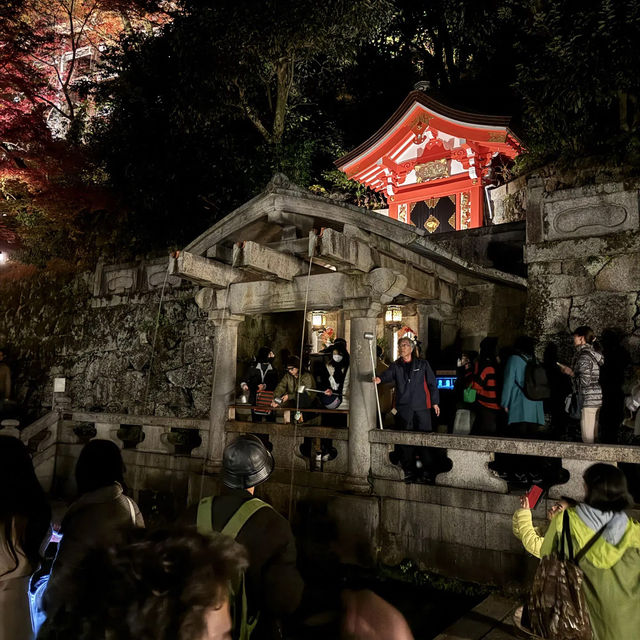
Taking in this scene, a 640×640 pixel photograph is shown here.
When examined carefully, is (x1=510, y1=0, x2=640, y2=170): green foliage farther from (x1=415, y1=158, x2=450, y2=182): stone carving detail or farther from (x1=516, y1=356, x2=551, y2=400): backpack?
(x1=516, y1=356, x2=551, y2=400): backpack

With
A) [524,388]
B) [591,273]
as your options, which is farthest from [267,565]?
[591,273]

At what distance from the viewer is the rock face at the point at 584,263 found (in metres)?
8.72

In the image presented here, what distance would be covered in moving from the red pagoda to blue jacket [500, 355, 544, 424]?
7335mm

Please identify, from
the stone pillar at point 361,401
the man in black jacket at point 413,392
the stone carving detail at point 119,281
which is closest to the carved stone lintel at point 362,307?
the stone pillar at point 361,401

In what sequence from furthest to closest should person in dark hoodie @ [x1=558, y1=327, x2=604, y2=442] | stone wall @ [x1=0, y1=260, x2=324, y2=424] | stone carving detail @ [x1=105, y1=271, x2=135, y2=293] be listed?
1. stone carving detail @ [x1=105, y1=271, x2=135, y2=293]
2. stone wall @ [x1=0, y1=260, x2=324, y2=424]
3. person in dark hoodie @ [x1=558, y1=327, x2=604, y2=442]

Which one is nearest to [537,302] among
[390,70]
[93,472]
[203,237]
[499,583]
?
[499,583]

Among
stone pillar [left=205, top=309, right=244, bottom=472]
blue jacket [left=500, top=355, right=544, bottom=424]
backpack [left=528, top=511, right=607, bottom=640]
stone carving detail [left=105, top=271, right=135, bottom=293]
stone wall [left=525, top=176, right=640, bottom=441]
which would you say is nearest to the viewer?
backpack [left=528, top=511, right=607, bottom=640]

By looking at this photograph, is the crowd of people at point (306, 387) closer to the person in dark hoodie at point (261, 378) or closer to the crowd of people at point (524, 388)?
the person in dark hoodie at point (261, 378)

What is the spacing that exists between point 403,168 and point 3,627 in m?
14.2

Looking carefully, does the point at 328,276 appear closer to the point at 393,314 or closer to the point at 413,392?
the point at 413,392

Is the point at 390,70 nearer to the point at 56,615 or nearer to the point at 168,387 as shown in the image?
the point at 168,387

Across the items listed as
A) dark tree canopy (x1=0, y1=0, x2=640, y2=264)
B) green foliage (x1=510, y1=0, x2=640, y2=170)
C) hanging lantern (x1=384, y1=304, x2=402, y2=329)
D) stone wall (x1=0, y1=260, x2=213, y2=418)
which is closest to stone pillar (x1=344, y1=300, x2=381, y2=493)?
hanging lantern (x1=384, y1=304, x2=402, y2=329)

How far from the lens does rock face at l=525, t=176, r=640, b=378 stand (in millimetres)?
8719

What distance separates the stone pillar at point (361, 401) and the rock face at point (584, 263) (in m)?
3.30
